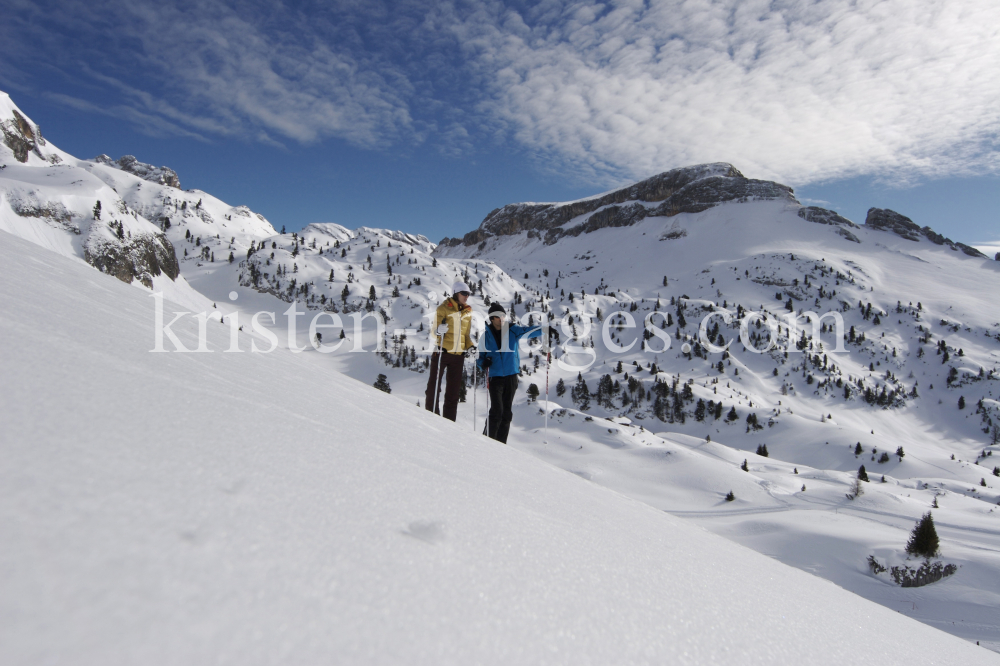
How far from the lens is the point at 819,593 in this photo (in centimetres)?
307

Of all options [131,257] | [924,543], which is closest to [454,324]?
[924,543]

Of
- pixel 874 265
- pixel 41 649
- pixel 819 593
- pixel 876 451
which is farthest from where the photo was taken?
pixel 874 265

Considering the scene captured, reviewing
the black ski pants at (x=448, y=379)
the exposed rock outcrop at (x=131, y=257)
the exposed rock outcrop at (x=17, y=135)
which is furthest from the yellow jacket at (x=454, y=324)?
the exposed rock outcrop at (x=17, y=135)

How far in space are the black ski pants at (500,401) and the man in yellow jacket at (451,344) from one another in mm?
667

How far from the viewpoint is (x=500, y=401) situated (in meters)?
7.93

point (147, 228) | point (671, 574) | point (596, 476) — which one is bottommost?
point (596, 476)

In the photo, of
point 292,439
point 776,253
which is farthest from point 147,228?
point 776,253

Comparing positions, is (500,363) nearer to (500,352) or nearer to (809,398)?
(500,352)

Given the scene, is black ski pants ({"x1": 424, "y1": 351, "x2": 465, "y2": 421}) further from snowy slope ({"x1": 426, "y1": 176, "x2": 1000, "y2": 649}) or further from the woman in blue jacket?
snowy slope ({"x1": 426, "y1": 176, "x2": 1000, "y2": 649})

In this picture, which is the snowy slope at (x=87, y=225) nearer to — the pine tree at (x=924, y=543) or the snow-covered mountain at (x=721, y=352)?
the snow-covered mountain at (x=721, y=352)

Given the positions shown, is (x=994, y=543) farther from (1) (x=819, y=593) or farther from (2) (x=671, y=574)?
(2) (x=671, y=574)

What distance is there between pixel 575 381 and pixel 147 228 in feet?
248

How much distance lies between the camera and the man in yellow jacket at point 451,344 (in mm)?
8047

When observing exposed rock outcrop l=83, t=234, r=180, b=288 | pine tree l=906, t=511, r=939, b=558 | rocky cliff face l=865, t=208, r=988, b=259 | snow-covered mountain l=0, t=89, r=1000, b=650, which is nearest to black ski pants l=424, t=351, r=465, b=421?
snow-covered mountain l=0, t=89, r=1000, b=650
